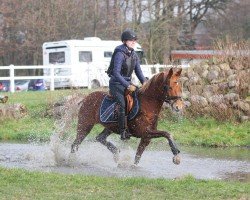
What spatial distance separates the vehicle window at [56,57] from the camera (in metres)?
42.0

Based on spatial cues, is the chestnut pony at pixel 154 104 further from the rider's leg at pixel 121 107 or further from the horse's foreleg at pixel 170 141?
the rider's leg at pixel 121 107

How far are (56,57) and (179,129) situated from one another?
75.7ft

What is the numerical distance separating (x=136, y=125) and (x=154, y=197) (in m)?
4.05

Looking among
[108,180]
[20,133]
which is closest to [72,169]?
[108,180]

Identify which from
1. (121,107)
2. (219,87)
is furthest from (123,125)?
(219,87)

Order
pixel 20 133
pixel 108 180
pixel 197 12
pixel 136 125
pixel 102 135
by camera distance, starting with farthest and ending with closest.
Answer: pixel 197 12
pixel 20 133
pixel 102 135
pixel 136 125
pixel 108 180

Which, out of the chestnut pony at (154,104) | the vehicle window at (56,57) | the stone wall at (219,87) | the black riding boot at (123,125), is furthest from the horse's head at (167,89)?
the vehicle window at (56,57)

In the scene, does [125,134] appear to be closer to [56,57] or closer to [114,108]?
Answer: [114,108]

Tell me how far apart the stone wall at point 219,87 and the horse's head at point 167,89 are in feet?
26.8

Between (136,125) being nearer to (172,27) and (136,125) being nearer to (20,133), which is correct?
(20,133)

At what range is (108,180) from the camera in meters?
10.8

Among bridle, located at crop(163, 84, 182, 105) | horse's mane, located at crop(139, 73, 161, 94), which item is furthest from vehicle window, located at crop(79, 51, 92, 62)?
bridle, located at crop(163, 84, 182, 105)

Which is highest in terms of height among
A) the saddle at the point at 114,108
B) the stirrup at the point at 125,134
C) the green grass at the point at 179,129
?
the saddle at the point at 114,108

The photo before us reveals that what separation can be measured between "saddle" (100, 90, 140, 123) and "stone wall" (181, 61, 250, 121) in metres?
7.74
